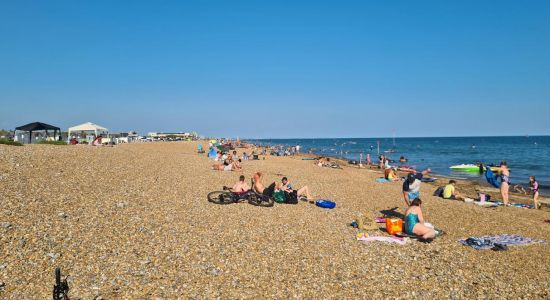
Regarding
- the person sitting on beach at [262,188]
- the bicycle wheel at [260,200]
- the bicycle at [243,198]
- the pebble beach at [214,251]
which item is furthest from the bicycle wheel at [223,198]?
the person sitting on beach at [262,188]

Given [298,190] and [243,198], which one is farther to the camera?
[298,190]

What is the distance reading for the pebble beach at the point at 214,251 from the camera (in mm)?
5434

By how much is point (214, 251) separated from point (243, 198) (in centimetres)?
484

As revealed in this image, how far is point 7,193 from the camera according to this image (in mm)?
8695

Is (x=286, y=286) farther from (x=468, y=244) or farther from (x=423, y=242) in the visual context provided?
(x=468, y=244)

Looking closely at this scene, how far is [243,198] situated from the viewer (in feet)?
38.3

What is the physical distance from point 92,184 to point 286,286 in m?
8.23

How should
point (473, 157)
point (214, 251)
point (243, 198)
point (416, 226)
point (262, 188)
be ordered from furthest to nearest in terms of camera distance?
point (473, 157) → point (262, 188) → point (243, 198) → point (416, 226) → point (214, 251)

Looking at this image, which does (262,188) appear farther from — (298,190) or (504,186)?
(504,186)

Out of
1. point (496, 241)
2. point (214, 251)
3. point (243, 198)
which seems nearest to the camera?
point (214, 251)

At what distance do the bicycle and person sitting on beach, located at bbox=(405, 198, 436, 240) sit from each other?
4.31 meters

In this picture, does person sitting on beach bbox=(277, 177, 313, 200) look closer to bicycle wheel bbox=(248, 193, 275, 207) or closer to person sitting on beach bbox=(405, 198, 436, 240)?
bicycle wheel bbox=(248, 193, 275, 207)

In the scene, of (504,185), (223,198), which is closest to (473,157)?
(504,185)

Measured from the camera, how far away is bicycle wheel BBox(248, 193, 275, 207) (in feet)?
37.4
